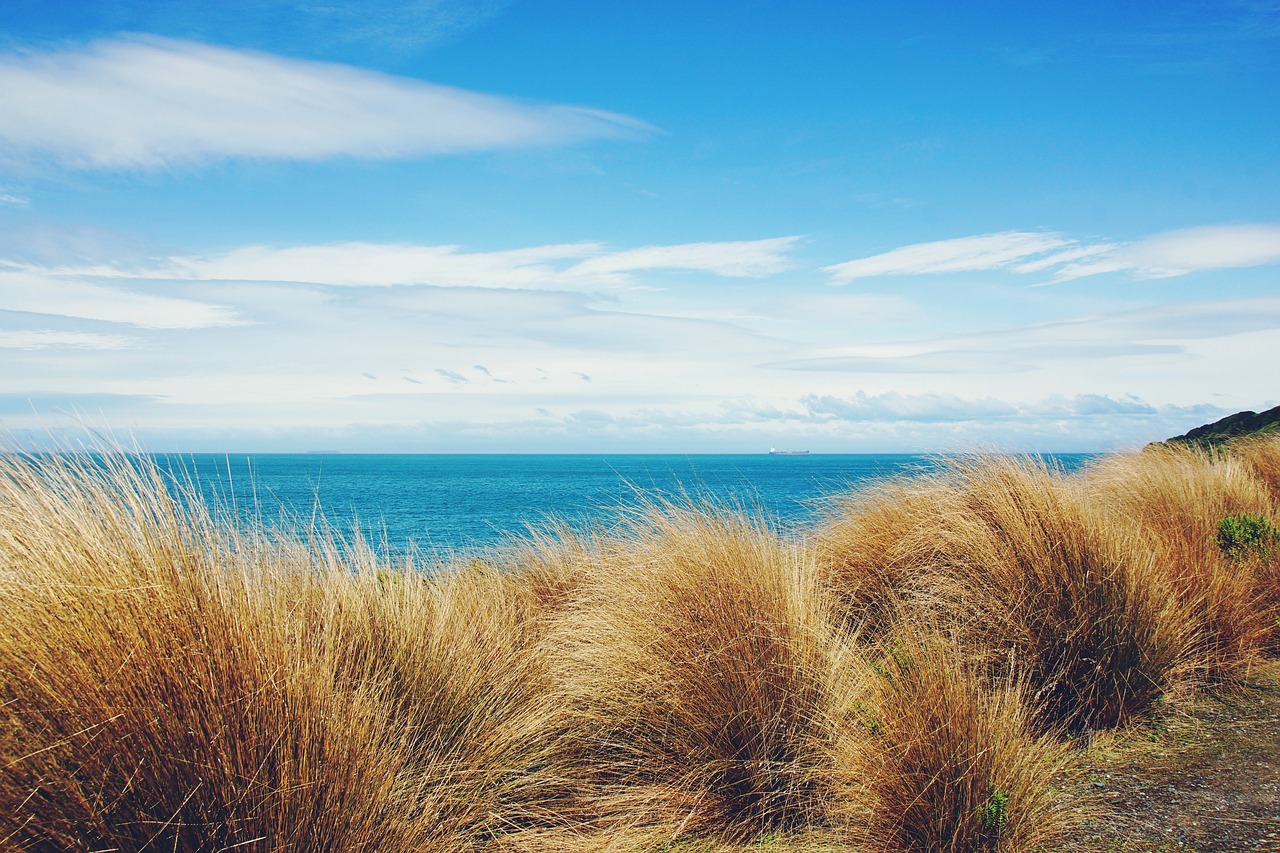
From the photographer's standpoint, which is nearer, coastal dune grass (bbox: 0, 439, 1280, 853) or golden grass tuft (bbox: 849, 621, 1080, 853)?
coastal dune grass (bbox: 0, 439, 1280, 853)

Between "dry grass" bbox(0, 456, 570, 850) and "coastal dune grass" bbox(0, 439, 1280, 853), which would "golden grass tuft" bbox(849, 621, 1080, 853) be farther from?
"dry grass" bbox(0, 456, 570, 850)

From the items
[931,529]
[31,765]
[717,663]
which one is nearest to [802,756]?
[717,663]

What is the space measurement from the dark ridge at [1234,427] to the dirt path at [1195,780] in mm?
15920

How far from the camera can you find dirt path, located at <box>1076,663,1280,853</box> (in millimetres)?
Result: 3422

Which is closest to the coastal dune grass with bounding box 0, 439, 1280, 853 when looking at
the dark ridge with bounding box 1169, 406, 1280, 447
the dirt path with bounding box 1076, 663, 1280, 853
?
the dirt path with bounding box 1076, 663, 1280, 853

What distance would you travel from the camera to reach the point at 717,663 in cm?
409

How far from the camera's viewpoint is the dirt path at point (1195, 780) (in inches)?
135

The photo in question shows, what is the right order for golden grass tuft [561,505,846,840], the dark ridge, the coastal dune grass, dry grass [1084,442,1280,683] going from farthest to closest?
the dark ridge < dry grass [1084,442,1280,683] < golden grass tuft [561,505,846,840] < the coastal dune grass

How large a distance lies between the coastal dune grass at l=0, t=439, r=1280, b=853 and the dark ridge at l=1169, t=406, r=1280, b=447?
48.0ft

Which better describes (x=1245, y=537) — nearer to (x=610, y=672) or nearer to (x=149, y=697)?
(x=610, y=672)

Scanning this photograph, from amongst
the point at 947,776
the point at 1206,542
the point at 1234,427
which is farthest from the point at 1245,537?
the point at 1234,427

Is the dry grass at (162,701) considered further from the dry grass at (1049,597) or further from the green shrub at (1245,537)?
the green shrub at (1245,537)

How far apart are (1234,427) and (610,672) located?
886 inches

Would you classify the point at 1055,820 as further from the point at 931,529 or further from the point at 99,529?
the point at 99,529
